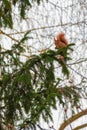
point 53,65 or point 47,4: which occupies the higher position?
point 47,4

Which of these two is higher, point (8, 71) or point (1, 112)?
point (8, 71)

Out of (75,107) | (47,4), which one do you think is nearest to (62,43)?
(75,107)

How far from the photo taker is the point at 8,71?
3.00 metres

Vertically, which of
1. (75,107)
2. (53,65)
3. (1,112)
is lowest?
(1,112)

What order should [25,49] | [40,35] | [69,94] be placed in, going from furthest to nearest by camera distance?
[25,49]
[40,35]
[69,94]

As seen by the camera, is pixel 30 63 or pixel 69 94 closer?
pixel 69 94

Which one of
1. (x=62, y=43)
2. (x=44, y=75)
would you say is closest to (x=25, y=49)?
(x=44, y=75)

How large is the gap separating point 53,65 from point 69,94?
0.23 m

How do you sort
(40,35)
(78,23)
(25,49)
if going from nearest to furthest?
(78,23), (40,35), (25,49)

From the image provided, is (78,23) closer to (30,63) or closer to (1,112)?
(30,63)

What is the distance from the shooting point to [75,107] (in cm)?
244

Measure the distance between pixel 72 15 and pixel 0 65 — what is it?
81 centimetres

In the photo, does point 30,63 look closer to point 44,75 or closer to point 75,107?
point 44,75

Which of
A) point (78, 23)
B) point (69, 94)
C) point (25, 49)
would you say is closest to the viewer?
point (69, 94)
